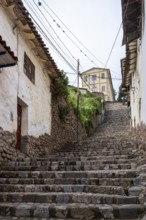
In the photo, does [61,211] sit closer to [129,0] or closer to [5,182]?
[5,182]

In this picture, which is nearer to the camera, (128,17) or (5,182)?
(5,182)

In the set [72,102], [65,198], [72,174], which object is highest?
[72,102]

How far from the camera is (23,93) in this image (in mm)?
10695

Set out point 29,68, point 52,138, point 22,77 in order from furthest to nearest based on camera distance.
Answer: point 52,138
point 29,68
point 22,77

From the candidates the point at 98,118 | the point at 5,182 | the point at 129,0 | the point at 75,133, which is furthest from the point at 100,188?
the point at 98,118

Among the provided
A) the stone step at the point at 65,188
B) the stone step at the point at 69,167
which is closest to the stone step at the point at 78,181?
the stone step at the point at 65,188

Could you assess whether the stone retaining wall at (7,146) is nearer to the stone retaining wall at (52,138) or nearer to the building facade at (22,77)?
the stone retaining wall at (52,138)

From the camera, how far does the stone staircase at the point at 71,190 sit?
5461 mm

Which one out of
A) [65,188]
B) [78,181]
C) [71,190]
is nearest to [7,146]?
[78,181]

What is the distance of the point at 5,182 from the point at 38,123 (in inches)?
202

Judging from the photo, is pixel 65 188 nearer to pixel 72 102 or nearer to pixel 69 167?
pixel 69 167

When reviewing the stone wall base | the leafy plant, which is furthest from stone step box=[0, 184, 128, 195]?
the leafy plant

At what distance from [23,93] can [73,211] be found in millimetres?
5822

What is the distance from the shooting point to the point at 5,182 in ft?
23.9
